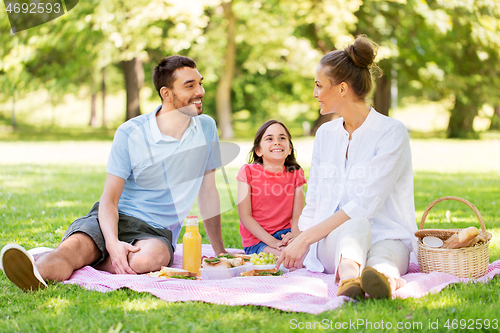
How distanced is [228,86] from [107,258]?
566 inches

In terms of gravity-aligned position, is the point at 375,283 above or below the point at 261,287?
above

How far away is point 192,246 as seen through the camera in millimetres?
3182

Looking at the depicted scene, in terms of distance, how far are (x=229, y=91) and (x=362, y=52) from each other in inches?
572

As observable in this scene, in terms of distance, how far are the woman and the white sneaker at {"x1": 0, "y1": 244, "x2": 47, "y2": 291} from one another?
1.35 metres

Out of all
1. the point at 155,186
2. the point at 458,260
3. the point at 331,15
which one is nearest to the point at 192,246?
the point at 155,186

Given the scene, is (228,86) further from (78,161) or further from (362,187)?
(362,187)

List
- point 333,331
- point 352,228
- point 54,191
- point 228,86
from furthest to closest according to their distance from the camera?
point 228,86 < point 54,191 < point 352,228 < point 333,331

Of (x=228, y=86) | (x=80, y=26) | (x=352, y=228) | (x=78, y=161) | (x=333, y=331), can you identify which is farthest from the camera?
(x=228, y=86)

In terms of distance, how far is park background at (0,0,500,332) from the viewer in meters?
2.36

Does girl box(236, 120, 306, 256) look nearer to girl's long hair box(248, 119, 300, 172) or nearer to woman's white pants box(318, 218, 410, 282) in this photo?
girl's long hair box(248, 119, 300, 172)

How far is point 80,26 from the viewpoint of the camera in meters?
14.5

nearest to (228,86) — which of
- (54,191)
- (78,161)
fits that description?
(78,161)

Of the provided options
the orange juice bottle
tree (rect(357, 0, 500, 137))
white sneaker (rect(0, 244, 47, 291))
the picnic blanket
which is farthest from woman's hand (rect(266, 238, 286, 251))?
tree (rect(357, 0, 500, 137))

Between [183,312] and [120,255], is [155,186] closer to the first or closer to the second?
[120,255]
